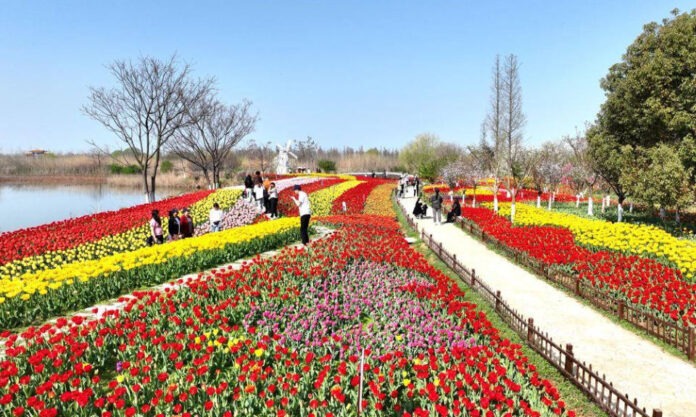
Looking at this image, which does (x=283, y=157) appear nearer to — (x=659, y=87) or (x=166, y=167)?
(x=166, y=167)

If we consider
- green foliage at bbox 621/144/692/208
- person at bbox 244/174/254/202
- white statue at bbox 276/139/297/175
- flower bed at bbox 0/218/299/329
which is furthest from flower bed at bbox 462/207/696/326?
white statue at bbox 276/139/297/175

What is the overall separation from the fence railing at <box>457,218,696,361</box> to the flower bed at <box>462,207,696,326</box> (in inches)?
8.6

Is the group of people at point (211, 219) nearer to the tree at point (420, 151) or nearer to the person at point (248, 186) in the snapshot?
the person at point (248, 186)

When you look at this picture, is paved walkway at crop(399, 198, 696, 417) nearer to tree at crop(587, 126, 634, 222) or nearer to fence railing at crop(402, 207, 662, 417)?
fence railing at crop(402, 207, 662, 417)

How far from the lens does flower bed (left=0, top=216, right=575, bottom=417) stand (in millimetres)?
4410

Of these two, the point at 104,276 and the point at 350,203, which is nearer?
the point at 104,276

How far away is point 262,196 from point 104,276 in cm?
1310

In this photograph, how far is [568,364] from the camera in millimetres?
6359

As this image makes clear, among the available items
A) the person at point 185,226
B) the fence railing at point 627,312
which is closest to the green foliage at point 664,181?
the fence railing at point 627,312

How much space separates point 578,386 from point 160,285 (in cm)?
834

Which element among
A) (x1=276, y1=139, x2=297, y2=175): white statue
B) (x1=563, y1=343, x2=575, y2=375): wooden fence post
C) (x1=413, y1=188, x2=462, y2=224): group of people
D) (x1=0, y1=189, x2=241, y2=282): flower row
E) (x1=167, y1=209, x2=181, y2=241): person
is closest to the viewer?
(x1=563, y1=343, x2=575, y2=375): wooden fence post

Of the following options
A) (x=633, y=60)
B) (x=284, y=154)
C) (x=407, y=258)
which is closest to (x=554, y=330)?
(x=407, y=258)

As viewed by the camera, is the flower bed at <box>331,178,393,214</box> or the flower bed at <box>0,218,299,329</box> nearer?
the flower bed at <box>0,218,299,329</box>

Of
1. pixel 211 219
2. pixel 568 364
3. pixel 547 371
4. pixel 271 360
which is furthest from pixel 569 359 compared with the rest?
pixel 211 219
